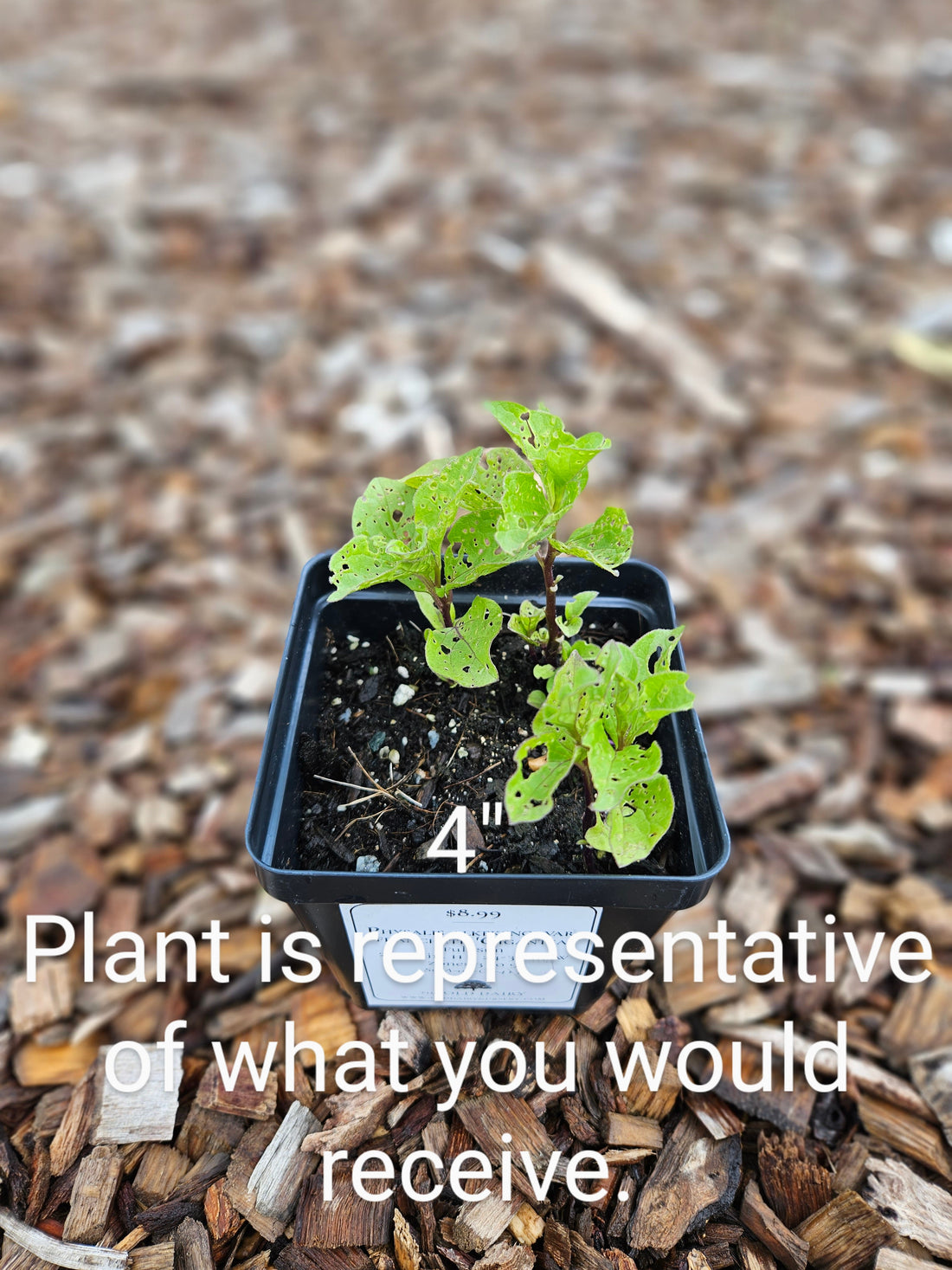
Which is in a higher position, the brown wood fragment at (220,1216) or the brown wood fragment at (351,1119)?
the brown wood fragment at (351,1119)

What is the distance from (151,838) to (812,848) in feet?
3.98

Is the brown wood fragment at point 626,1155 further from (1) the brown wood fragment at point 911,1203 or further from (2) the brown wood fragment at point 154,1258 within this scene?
(2) the brown wood fragment at point 154,1258

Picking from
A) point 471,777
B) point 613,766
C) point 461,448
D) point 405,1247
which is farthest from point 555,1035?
point 461,448

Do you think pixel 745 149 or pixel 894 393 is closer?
pixel 894 393

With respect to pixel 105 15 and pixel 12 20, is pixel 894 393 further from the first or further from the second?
pixel 12 20

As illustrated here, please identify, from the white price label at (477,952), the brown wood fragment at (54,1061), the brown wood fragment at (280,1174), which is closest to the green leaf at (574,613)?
the white price label at (477,952)

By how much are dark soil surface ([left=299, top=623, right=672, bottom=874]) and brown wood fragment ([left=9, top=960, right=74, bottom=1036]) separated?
24.6 inches

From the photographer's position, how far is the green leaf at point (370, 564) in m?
0.96

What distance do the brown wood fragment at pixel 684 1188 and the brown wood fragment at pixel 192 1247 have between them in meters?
0.51

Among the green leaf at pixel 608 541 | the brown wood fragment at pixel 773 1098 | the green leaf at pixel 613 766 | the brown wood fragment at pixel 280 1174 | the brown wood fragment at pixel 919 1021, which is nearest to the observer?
the green leaf at pixel 613 766

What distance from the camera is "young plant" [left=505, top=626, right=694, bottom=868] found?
89cm

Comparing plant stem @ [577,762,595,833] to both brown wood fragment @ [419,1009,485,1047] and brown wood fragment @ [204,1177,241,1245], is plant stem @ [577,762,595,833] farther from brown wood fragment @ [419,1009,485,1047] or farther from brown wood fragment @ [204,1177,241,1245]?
brown wood fragment @ [204,1177,241,1245]

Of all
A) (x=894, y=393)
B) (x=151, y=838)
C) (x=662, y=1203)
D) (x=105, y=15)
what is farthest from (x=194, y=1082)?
(x=105, y=15)

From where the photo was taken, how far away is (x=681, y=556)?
227 cm
